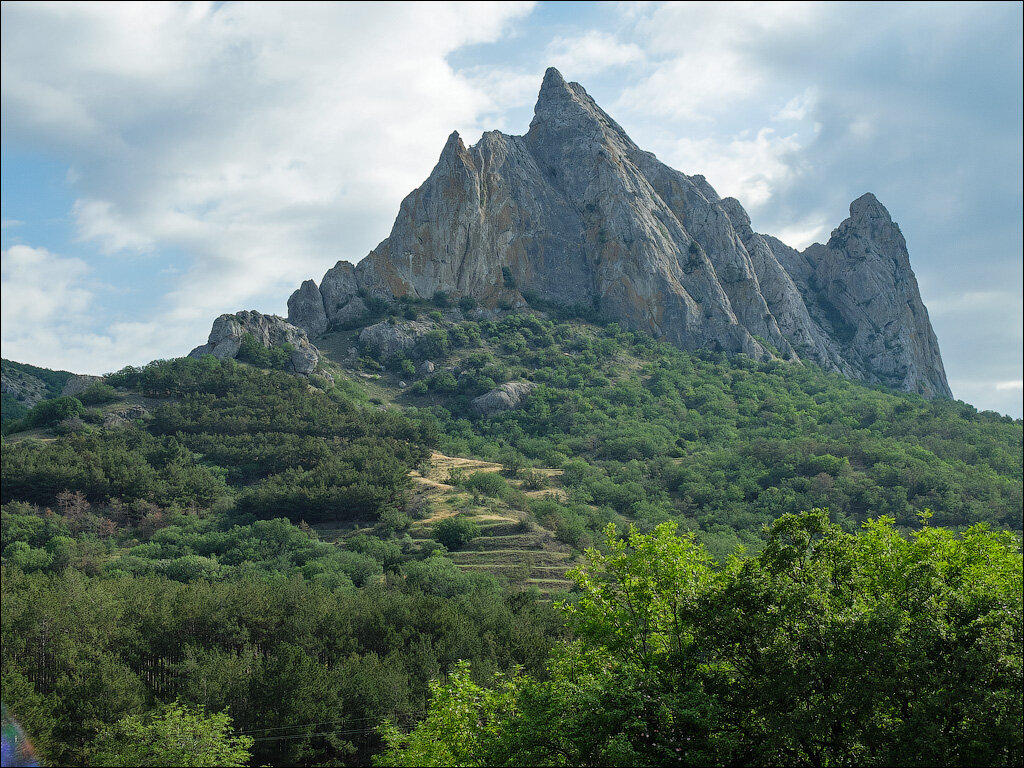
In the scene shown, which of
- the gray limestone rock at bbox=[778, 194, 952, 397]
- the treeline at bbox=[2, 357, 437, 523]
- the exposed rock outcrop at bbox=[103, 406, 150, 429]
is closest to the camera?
the treeline at bbox=[2, 357, 437, 523]

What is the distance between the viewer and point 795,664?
1564 cm

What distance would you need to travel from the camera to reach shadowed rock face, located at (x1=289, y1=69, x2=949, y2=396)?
13188cm

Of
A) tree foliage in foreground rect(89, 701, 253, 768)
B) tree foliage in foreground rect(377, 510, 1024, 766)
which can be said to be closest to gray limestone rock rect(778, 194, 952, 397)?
tree foliage in foreground rect(377, 510, 1024, 766)

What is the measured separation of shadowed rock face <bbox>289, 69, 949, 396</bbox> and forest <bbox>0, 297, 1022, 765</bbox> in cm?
936

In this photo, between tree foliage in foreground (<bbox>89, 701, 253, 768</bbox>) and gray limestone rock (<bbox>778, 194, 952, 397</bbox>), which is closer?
tree foliage in foreground (<bbox>89, 701, 253, 768</bbox>)

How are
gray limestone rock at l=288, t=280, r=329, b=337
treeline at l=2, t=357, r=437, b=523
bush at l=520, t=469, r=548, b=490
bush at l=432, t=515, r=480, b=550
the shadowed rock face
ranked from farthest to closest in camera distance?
the shadowed rock face → gray limestone rock at l=288, t=280, r=329, b=337 → bush at l=520, t=469, r=548, b=490 → treeline at l=2, t=357, r=437, b=523 → bush at l=432, t=515, r=480, b=550

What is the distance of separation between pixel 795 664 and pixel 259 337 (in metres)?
100

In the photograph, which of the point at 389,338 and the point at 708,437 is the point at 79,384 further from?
the point at 708,437

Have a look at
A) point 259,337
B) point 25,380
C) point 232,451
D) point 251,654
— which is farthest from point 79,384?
point 251,654

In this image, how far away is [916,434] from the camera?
324 feet

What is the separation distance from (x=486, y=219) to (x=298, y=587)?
102537 mm

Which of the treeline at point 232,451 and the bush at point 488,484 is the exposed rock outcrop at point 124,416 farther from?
the bush at point 488,484

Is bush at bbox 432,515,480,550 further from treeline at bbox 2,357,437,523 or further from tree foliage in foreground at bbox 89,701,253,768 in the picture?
tree foliage in foreground at bbox 89,701,253,768

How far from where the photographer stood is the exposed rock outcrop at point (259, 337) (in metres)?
103
